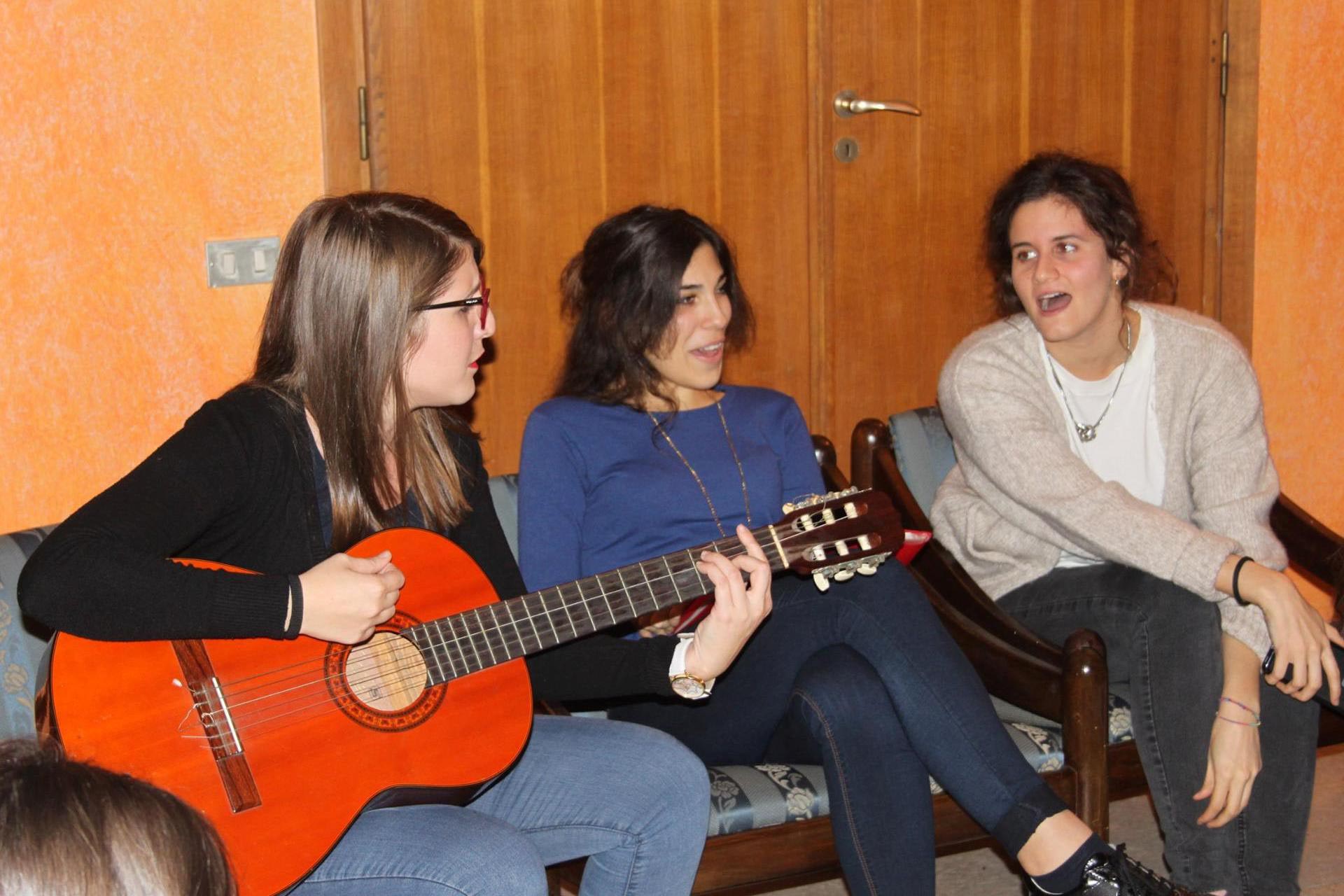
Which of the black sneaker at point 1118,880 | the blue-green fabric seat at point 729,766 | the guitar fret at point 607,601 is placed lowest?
the black sneaker at point 1118,880

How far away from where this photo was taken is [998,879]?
2.59 meters

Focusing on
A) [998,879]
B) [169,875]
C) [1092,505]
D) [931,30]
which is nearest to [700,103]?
[931,30]

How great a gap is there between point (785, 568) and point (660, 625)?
369 mm

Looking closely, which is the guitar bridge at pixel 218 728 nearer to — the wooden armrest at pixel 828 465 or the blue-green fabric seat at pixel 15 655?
the blue-green fabric seat at pixel 15 655

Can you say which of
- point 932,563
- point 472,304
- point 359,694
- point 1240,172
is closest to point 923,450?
point 932,563

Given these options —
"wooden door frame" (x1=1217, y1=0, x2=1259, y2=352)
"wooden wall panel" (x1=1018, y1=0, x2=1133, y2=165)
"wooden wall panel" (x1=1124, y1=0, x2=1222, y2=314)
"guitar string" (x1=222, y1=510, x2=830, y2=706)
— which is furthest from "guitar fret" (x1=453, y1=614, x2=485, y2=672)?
"wooden door frame" (x1=1217, y1=0, x2=1259, y2=352)

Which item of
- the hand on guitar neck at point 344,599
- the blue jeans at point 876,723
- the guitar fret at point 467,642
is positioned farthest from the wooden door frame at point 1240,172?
the hand on guitar neck at point 344,599

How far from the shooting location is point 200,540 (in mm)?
1729

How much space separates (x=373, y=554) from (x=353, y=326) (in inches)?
11.5

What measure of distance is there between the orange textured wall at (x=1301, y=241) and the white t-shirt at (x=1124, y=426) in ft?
3.46

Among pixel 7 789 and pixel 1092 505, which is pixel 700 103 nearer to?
pixel 1092 505

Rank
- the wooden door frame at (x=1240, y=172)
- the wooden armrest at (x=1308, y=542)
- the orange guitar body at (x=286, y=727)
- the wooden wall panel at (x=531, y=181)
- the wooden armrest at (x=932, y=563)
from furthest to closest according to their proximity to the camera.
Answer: the wooden door frame at (x=1240, y=172) → the wooden wall panel at (x=531, y=181) → the wooden armrest at (x=1308, y=542) → the wooden armrest at (x=932, y=563) → the orange guitar body at (x=286, y=727)

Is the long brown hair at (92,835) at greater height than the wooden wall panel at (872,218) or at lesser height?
lesser

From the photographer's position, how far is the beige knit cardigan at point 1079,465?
2.32 metres
